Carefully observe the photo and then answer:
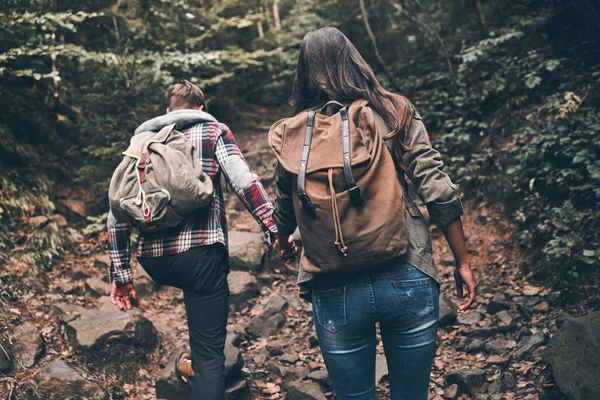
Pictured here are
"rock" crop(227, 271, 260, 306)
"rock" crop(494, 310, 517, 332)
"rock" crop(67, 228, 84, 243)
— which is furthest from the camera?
"rock" crop(67, 228, 84, 243)

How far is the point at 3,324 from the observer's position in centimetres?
438

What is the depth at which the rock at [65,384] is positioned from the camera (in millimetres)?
3764

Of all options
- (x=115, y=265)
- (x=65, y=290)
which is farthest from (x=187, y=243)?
(x=65, y=290)

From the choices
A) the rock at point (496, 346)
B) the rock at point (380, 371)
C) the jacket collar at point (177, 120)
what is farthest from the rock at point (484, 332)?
the jacket collar at point (177, 120)

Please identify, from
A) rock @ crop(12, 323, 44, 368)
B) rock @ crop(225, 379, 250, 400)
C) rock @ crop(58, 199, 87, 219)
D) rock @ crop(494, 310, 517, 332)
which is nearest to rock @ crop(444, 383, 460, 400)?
rock @ crop(494, 310, 517, 332)

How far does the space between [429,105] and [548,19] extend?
2152 mm

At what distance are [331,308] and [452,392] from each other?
223cm

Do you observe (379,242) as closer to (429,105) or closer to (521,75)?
(521,75)

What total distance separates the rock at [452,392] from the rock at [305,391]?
3.09 feet

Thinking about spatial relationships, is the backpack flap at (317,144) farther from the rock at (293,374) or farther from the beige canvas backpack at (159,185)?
the rock at (293,374)

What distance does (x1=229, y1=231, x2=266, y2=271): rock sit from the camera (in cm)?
634

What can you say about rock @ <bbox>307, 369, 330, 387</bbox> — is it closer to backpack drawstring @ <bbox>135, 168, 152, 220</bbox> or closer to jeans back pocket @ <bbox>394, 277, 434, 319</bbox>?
backpack drawstring @ <bbox>135, 168, 152, 220</bbox>

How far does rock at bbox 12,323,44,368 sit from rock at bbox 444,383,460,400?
11.3 feet

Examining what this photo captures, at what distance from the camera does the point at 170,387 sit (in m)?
4.01
